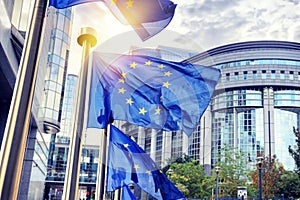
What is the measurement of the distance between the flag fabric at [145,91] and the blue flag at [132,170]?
54 centimetres

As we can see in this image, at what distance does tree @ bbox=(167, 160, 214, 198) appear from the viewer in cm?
4319

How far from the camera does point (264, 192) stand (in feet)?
141

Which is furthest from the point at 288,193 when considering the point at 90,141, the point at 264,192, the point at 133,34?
the point at 133,34

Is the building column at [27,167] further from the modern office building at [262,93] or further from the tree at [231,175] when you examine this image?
the modern office building at [262,93]

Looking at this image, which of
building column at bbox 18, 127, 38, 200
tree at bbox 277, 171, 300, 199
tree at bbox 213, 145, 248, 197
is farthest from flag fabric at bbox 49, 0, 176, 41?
tree at bbox 213, 145, 248, 197

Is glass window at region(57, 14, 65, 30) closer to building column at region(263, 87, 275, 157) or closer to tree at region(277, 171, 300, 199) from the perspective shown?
tree at region(277, 171, 300, 199)

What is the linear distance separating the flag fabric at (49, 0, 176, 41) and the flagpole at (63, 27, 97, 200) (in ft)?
6.52

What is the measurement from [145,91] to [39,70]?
12489mm

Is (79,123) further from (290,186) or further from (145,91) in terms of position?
(290,186)

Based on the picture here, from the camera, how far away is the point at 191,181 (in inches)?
1740

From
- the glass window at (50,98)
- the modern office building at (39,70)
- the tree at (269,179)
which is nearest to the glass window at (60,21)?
the modern office building at (39,70)

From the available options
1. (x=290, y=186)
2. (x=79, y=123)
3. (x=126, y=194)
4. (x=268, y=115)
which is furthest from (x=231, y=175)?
(x=79, y=123)

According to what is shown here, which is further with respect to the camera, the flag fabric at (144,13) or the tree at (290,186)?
the tree at (290,186)

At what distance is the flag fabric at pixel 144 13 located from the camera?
5160 mm
